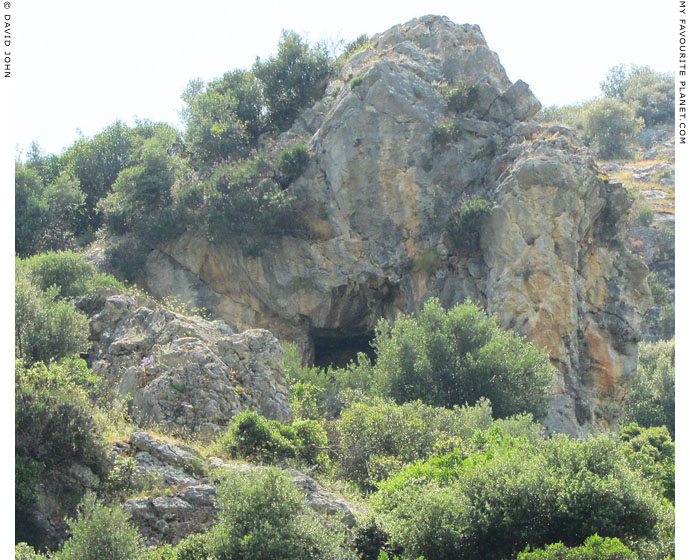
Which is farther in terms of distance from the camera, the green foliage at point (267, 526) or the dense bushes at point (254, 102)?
the dense bushes at point (254, 102)

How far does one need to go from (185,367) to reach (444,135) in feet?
70.0

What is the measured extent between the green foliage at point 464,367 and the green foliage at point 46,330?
11.4 m

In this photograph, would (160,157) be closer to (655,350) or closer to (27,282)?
(27,282)

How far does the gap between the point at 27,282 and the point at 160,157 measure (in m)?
15.9

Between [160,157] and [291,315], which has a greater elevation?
[160,157]

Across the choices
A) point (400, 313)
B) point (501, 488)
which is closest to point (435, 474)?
point (501, 488)

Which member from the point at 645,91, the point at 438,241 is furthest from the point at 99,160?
the point at 645,91

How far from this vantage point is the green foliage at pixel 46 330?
95.3ft

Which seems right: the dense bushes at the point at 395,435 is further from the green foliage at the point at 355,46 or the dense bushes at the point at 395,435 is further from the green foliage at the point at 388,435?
the green foliage at the point at 355,46

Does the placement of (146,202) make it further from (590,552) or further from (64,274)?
(590,552)

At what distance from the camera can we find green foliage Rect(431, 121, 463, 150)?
4475 centimetres

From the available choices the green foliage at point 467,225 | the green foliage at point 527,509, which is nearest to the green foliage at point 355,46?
the green foliage at point 467,225

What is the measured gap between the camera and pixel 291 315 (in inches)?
1763

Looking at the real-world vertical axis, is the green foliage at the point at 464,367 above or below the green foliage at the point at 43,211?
below
